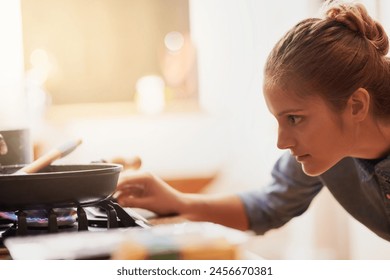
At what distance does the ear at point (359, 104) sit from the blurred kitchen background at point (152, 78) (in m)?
0.22

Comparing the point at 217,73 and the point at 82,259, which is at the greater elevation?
the point at 217,73

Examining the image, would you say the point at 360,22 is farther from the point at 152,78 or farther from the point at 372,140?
the point at 152,78

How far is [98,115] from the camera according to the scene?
116 centimetres

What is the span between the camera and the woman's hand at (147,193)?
101 cm

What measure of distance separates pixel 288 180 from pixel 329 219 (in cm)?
28

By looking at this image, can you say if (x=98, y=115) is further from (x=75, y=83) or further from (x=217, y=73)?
(x=217, y=73)

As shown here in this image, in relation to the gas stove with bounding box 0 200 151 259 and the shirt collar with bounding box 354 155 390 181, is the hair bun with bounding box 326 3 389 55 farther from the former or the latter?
the gas stove with bounding box 0 200 151 259

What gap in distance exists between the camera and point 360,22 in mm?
898

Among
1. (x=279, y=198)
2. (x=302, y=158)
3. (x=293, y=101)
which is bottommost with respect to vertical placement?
(x=279, y=198)

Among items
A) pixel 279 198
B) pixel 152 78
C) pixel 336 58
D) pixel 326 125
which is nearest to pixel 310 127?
pixel 326 125

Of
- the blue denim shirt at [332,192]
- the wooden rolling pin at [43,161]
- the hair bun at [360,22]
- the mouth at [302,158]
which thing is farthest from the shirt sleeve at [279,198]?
the wooden rolling pin at [43,161]

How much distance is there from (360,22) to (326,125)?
0.18 meters

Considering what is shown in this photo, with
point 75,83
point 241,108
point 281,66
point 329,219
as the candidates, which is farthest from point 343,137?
point 75,83

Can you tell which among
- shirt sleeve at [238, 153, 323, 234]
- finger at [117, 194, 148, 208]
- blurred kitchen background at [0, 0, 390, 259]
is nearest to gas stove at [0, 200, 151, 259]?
finger at [117, 194, 148, 208]
